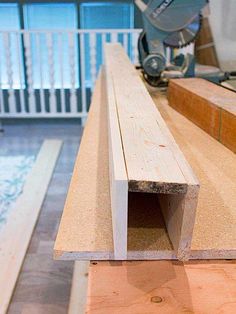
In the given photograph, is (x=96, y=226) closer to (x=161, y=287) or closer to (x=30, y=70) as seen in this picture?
(x=161, y=287)

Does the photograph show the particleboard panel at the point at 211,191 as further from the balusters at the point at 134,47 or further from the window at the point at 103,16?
the window at the point at 103,16

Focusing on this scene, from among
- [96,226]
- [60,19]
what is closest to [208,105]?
[96,226]

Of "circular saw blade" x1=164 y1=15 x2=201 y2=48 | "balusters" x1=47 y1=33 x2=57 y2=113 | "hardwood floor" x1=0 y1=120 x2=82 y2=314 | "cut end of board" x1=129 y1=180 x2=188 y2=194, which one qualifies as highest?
"circular saw blade" x1=164 y1=15 x2=201 y2=48

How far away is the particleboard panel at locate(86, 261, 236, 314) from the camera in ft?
1.77

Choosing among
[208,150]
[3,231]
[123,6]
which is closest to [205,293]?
[208,150]

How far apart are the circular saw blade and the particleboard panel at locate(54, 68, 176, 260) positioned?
1051 millimetres

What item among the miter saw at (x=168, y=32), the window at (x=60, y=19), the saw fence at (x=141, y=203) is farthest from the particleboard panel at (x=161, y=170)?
the window at (x=60, y=19)

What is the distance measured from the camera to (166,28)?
5.66 ft

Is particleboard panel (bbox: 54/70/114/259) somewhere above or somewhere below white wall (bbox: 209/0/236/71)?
below

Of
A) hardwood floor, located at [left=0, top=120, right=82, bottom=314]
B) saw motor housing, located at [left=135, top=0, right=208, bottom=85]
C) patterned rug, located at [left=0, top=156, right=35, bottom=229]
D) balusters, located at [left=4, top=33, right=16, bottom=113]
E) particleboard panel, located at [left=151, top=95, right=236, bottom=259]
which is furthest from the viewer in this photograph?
balusters, located at [left=4, top=33, right=16, bottom=113]

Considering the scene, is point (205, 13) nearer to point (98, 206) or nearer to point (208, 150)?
point (208, 150)

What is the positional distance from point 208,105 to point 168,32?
709mm

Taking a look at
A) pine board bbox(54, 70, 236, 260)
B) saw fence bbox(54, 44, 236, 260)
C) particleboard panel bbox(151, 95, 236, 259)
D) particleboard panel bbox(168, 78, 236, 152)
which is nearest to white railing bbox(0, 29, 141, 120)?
particleboard panel bbox(168, 78, 236, 152)

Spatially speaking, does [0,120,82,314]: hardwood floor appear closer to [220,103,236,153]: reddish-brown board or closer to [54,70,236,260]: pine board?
[54,70,236,260]: pine board
